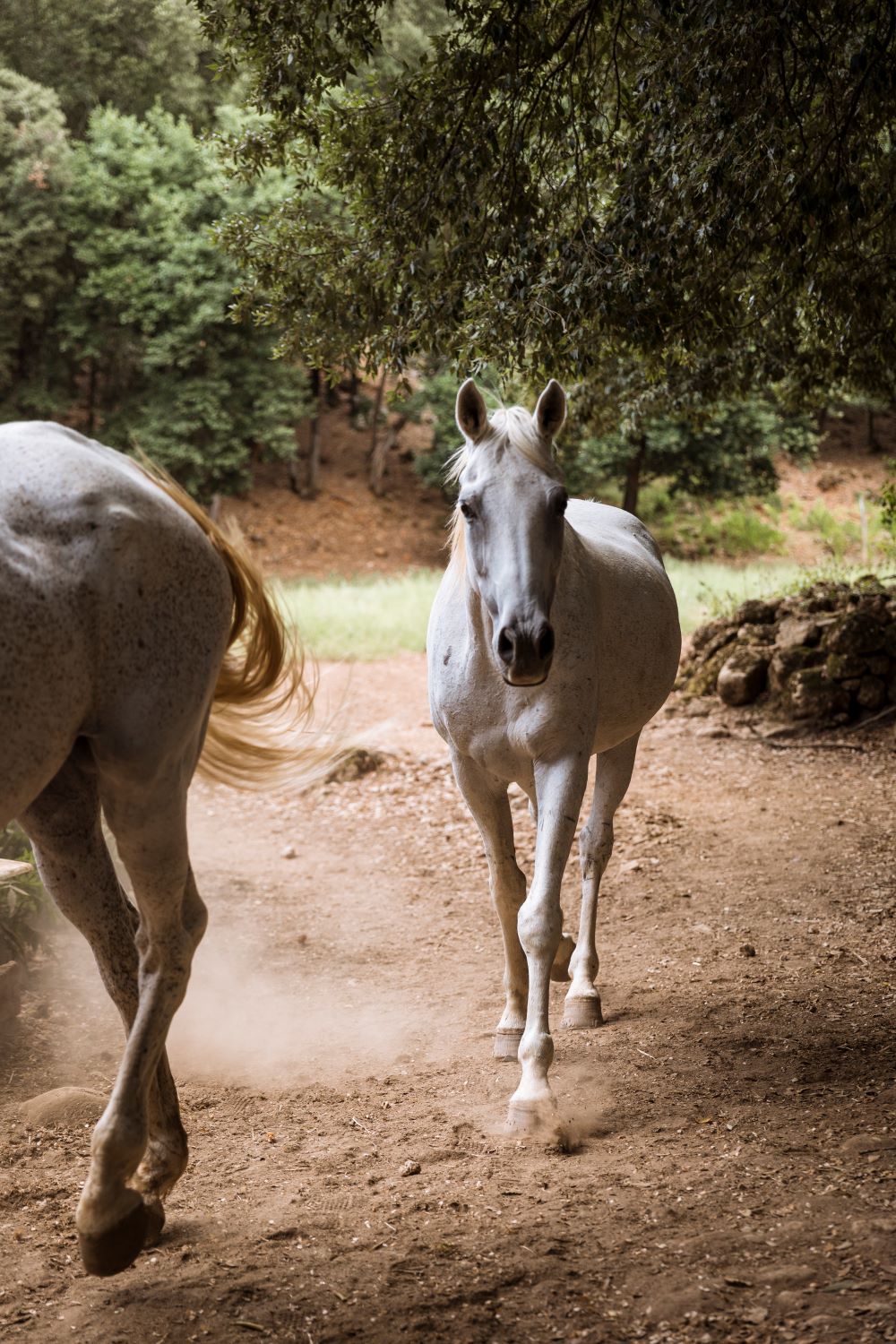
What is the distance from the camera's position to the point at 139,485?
2.85 m

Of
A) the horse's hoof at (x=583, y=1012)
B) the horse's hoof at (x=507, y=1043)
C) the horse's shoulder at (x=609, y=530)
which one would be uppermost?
the horse's shoulder at (x=609, y=530)

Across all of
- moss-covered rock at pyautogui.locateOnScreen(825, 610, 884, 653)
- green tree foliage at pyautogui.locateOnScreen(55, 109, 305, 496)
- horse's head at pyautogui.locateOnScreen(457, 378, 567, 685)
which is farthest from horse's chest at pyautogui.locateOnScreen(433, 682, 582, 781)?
green tree foliage at pyautogui.locateOnScreen(55, 109, 305, 496)

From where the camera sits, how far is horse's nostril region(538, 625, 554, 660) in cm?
335

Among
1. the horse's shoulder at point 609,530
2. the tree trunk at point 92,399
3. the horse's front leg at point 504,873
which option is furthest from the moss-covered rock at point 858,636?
the tree trunk at point 92,399

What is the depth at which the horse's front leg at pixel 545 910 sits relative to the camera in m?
3.78

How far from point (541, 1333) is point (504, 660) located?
1.74 metres

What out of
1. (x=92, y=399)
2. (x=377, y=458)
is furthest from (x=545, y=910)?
(x=377, y=458)

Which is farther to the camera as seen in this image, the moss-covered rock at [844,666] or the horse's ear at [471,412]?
the moss-covered rock at [844,666]

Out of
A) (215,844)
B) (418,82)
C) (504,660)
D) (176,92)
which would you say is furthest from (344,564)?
(504,660)

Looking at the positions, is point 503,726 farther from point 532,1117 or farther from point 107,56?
point 107,56

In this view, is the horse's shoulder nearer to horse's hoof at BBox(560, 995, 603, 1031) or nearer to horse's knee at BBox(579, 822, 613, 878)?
horse's knee at BBox(579, 822, 613, 878)

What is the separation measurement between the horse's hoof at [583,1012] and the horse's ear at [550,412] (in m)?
2.37

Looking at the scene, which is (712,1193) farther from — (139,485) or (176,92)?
(176,92)

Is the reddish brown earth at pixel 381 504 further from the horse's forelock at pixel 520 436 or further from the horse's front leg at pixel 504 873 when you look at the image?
the horse's forelock at pixel 520 436
